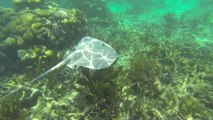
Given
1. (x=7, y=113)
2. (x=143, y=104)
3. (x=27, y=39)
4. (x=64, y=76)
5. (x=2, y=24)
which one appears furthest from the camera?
(x=2, y=24)

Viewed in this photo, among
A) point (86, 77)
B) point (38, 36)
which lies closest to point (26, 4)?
point (38, 36)

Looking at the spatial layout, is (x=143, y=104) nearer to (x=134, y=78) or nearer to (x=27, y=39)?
(x=134, y=78)

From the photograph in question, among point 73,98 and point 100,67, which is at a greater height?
point 100,67

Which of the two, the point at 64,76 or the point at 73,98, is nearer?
the point at 73,98

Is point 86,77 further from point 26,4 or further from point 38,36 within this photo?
point 26,4

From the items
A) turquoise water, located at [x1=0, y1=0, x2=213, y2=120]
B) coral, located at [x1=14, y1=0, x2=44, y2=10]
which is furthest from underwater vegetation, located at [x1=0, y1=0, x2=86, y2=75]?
A: coral, located at [x1=14, y1=0, x2=44, y2=10]

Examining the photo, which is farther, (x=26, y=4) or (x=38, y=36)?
(x=26, y=4)

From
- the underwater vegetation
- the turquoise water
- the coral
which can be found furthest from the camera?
the coral

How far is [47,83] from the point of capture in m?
6.11

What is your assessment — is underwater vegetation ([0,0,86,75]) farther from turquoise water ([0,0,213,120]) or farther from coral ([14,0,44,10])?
coral ([14,0,44,10])

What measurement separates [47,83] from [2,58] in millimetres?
2846

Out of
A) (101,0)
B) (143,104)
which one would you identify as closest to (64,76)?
(143,104)

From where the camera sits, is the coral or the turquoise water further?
the coral

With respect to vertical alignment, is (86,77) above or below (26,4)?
below
